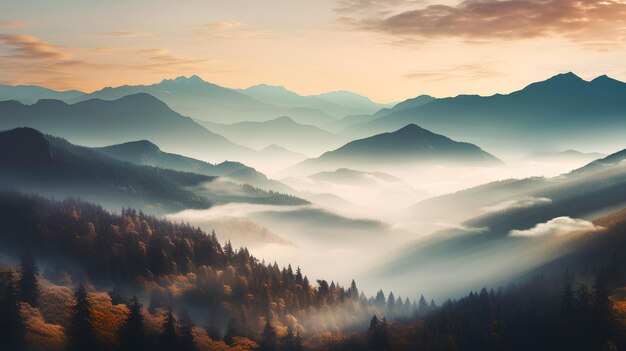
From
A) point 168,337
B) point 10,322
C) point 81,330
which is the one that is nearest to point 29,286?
point 10,322

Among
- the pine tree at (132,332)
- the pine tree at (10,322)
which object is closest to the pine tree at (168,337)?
the pine tree at (132,332)

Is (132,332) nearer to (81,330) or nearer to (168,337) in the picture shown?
(168,337)

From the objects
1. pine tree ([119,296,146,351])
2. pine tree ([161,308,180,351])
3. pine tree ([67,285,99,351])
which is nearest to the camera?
pine tree ([67,285,99,351])

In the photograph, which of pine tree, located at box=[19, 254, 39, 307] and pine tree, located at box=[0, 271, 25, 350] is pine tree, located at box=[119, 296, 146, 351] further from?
pine tree, located at box=[19, 254, 39, 307]

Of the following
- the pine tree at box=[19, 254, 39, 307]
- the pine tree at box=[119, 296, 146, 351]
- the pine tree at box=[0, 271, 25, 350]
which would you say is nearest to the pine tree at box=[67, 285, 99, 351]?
the pine tree at box=[119, 296, 146, 351]

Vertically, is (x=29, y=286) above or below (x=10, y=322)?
above

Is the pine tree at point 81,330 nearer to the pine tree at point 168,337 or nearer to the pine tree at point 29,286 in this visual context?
the pine tree at point 168,337

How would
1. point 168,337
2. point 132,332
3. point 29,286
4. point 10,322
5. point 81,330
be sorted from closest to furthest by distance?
point 10,322, point 81,330, point 132,332, point 168,337, point 29,286
